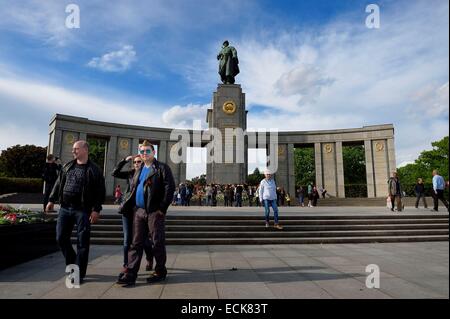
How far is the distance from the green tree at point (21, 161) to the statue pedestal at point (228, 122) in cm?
3527

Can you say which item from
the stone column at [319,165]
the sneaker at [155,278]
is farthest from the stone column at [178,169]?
the sneaker at [155,278]

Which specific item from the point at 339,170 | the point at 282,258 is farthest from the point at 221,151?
the point at 282,258

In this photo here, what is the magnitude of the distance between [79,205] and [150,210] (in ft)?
3.85

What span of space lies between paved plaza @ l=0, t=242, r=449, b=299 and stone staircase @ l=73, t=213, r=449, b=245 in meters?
1.17

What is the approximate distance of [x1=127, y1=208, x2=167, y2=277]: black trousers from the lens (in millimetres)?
4531

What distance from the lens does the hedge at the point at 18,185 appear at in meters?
31.5

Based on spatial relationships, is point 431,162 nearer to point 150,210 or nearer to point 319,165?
point 319,165

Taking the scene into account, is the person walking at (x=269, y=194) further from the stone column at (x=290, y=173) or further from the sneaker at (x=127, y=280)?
the stone column at (x=290, y=173)

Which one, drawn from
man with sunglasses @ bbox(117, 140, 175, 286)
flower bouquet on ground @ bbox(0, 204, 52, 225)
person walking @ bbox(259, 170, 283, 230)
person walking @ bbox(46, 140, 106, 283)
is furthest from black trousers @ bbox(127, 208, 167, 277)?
person walking @ bbox(259, 170, 283, 230)

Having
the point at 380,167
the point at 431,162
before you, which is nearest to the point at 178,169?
the point at 380,167
